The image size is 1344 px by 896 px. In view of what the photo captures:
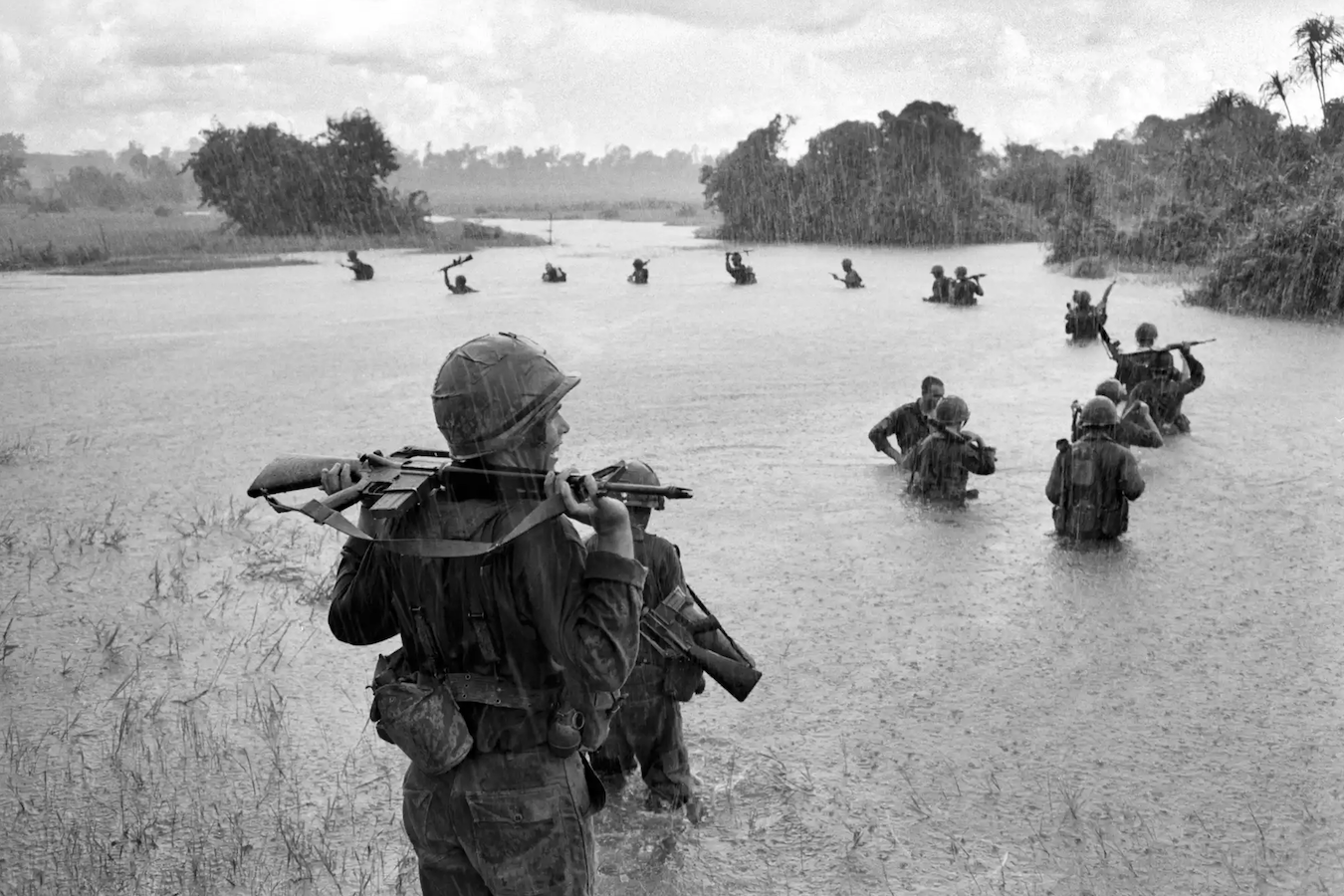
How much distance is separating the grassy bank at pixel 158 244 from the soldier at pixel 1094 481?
1058 inches

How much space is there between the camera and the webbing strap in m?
Result: 2.26

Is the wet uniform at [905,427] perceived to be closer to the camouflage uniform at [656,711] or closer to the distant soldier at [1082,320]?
the camouflage uniform at [656,711]

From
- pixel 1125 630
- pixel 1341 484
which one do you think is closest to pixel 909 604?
pixel 1125 630

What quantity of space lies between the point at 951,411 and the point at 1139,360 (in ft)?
10.2

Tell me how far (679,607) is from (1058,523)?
4.09m

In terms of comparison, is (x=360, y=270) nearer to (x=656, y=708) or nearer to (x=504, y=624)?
(x=656, y=708)

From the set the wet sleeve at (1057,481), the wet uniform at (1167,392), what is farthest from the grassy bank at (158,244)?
the wet sleeve at (1057,481)

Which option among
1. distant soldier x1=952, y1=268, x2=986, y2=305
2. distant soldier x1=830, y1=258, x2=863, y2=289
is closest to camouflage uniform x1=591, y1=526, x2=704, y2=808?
distant soldier x1=952, y1=268, x2=986, y2=305

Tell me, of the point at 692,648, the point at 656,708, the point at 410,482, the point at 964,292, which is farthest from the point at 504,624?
the point at 964,292

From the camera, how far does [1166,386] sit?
9586 mm

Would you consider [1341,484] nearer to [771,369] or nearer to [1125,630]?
[1125,630]

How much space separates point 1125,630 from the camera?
19.2 ft

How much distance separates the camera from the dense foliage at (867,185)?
129 feet

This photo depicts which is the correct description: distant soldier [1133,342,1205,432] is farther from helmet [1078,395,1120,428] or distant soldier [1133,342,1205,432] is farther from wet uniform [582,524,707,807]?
wet uniform [582,524,707,807]
